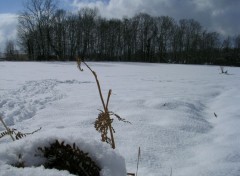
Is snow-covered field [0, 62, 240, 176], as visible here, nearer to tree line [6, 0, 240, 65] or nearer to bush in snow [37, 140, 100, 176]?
bush in snow [37, 140, 100, 176]

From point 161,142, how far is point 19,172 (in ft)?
6.21

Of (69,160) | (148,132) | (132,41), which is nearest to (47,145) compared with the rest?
(69,160)

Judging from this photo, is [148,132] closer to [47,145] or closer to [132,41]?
[47,145]

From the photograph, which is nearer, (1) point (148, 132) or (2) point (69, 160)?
(2) point (69, 160)

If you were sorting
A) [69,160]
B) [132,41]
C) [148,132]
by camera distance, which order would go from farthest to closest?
[132,41]
[148,132]
[69,160]

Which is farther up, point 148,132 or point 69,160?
point 69,160

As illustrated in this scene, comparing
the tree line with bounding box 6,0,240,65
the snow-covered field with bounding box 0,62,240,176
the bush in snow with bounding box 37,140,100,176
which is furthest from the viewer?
the tree line with bounding box 6,0,240,65

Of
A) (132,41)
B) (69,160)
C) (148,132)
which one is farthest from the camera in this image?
(132,41)

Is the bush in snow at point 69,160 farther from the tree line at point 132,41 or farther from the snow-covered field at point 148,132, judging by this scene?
the tree line at point 132,41

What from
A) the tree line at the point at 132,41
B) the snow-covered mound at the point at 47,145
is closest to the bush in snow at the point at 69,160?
the snow-covered mound at the point at 47,145

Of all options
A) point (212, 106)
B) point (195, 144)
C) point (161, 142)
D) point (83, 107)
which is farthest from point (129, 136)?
point (212, 106)

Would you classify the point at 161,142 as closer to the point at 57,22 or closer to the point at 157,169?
the point at 157,169

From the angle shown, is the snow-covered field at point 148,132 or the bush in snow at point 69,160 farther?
the snow-covered field at point 148,132

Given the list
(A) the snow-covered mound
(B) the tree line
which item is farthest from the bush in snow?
(B) the tree line
